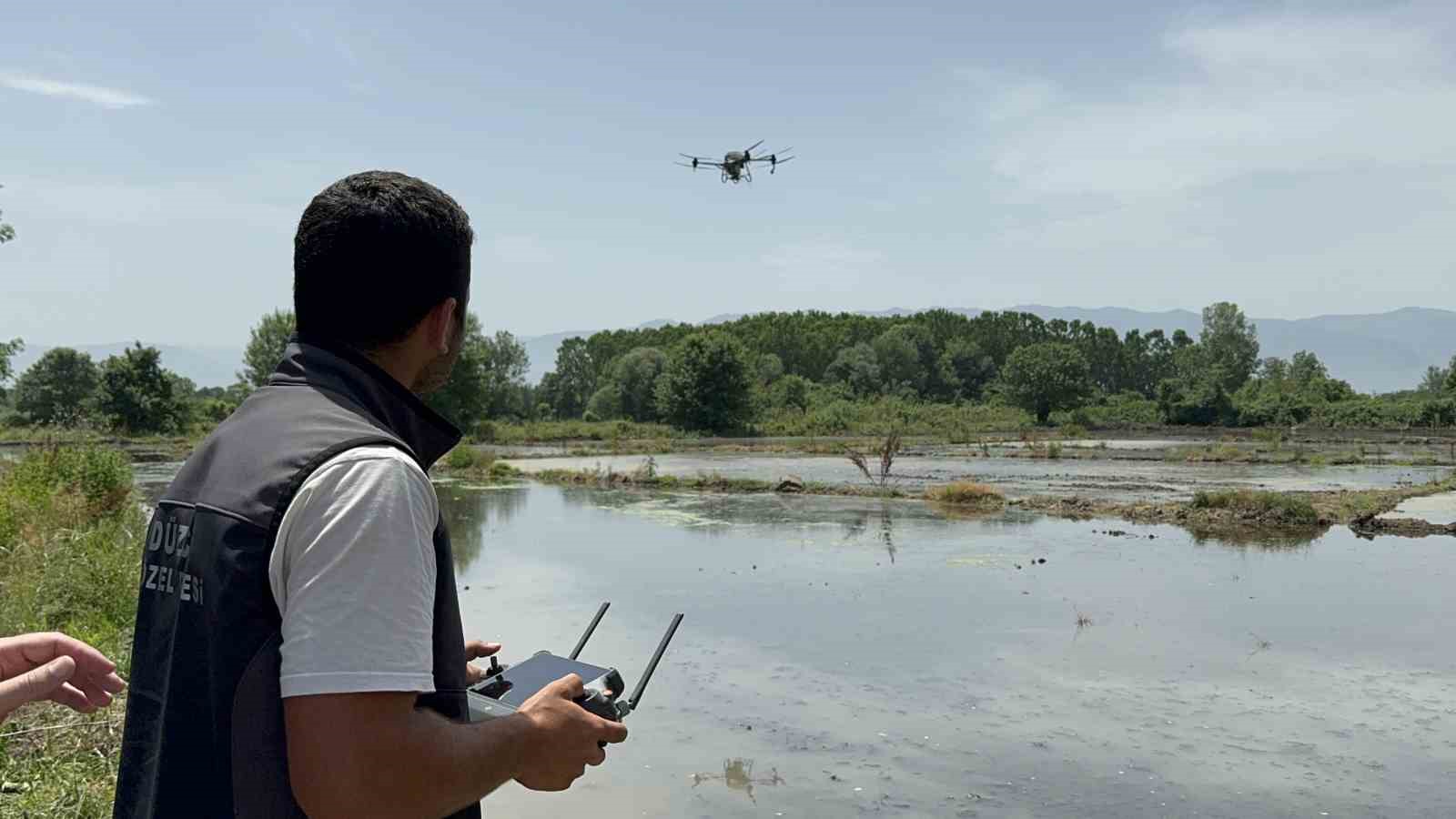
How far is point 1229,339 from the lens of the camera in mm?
116875

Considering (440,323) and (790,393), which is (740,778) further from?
(790,393)

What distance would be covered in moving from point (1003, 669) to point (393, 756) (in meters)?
8.43

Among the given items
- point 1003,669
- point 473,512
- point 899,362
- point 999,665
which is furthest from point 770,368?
point 1003,669

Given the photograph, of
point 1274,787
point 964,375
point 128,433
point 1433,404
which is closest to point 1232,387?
point 964,375

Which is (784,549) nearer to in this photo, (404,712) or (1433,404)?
(404,712)

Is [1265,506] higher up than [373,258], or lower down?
lower down

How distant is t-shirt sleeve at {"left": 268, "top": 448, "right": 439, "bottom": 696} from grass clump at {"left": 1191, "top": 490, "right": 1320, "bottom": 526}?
1971 cm

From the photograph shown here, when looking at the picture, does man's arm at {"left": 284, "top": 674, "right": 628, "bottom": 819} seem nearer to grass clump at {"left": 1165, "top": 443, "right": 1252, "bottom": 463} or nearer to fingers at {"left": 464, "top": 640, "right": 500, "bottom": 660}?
fingers at {"left": 464, "top": 640, "right": 500, "bottom": 660}

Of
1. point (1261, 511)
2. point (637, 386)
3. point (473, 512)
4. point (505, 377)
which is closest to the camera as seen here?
point (1261, 511)

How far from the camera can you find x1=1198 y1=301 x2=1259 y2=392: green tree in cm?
11469

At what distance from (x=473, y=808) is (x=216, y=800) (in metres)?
0.40

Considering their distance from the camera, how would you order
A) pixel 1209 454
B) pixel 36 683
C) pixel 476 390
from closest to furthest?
pixel 36 683, pixel 1209 454, pixel 476 390

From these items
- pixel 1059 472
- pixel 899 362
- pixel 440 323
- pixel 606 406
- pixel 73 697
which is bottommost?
pixel 1059 472

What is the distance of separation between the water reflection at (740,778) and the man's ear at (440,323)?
5.25 metres
